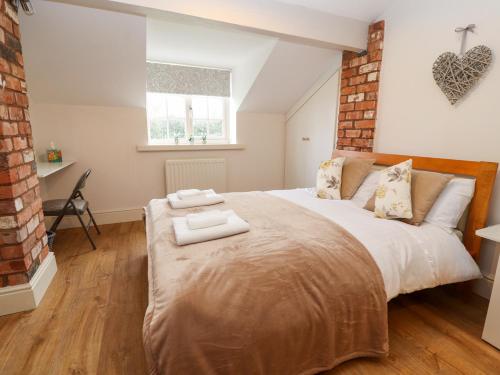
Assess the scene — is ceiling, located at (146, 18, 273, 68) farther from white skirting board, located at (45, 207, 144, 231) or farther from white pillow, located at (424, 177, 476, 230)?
white pillow, located at (424, 177, 476, 230)

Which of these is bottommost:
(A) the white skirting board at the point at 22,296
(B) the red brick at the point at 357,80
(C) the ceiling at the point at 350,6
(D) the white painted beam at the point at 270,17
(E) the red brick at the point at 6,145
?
(A) the white skirting board at the point at 22,296

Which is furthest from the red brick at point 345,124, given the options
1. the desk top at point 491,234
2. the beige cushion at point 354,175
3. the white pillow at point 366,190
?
the desk top at point 491,234

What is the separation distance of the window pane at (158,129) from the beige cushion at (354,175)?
2.39 m

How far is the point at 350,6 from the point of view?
2.42 metres

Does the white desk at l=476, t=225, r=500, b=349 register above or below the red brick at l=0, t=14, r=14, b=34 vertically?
below

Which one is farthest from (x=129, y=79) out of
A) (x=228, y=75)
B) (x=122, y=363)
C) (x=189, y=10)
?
(x=122, y=363)

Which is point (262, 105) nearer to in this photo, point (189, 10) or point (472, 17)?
point (189, 10)

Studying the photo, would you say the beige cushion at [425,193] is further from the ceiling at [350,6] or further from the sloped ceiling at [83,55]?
the sloped ceiling at [83,55]

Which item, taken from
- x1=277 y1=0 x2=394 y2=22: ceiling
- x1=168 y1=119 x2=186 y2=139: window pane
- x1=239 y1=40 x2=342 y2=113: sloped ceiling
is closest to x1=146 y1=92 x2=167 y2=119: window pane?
x1=168 y1=119 x2=186 y2=139: window pane

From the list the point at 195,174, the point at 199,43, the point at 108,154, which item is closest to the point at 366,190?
the point at 195,174

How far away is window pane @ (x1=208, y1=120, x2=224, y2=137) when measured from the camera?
12.6 ft

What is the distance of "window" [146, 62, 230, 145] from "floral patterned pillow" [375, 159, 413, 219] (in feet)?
8.21

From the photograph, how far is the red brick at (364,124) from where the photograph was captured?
2.67m

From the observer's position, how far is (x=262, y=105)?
3711 mm
